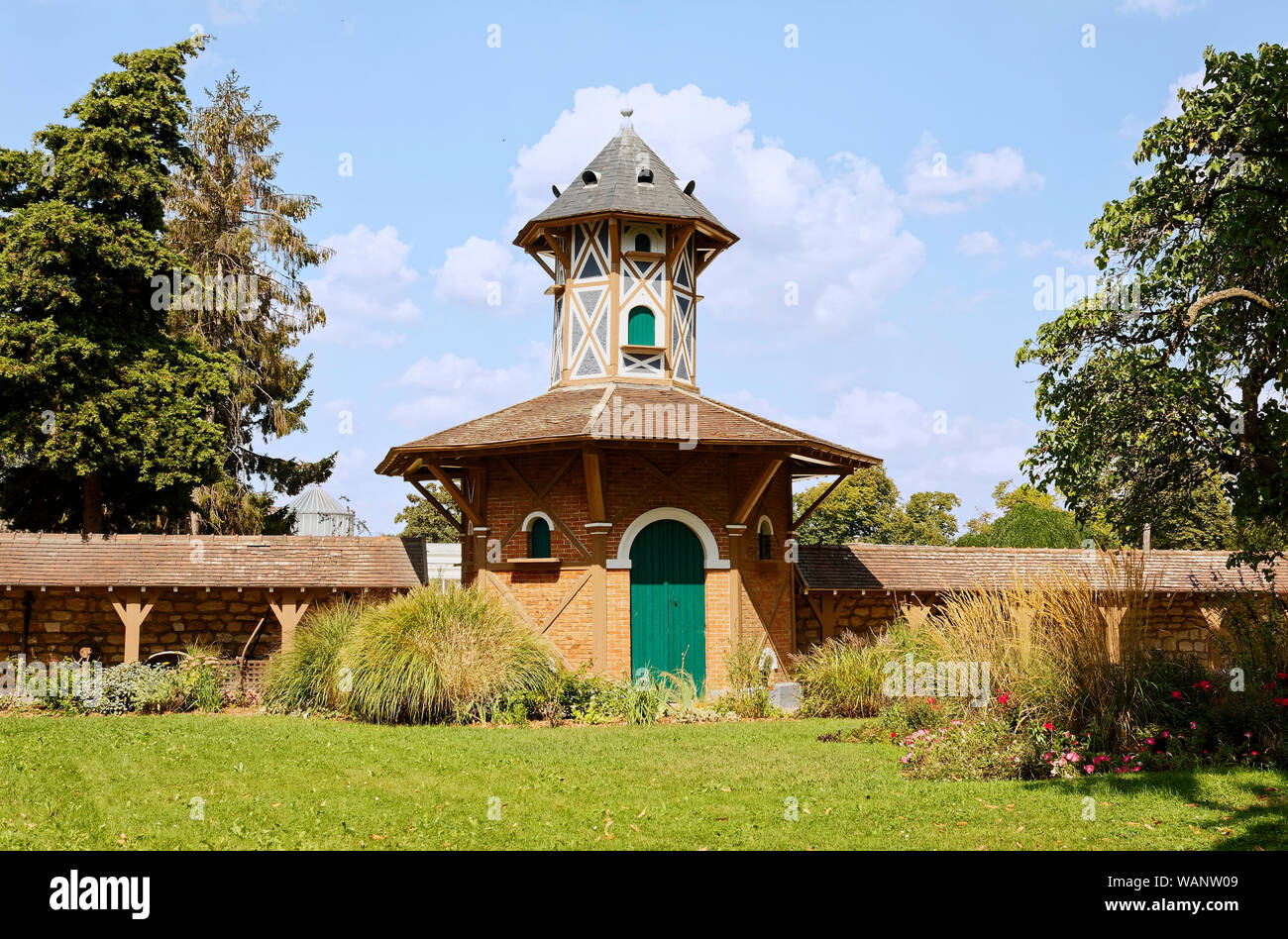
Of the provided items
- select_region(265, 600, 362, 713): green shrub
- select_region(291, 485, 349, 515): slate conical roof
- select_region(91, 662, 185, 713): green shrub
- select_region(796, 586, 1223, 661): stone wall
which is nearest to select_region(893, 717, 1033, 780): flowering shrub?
select_region(265, 600, 362, 713): green shrub

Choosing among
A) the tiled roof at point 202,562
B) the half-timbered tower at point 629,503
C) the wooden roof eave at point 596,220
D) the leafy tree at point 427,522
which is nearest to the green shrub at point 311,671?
the tiled roof at point 202,562

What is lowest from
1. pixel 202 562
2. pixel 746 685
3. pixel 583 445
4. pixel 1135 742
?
pixel 746 685

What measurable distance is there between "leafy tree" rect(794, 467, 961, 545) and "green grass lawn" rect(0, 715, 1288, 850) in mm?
44668

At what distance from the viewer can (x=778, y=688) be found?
50.3ft

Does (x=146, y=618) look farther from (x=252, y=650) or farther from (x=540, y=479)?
(x=540, y=479)

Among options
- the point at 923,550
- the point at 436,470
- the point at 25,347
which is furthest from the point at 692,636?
the point at 25,347

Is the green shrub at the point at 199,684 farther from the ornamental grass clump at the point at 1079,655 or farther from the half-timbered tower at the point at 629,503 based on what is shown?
the ornamental grass clump at the point at 1079,655

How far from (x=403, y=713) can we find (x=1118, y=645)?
343 inches

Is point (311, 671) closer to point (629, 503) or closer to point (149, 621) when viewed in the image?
point (149, 621)

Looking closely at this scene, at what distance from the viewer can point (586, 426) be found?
1620cm

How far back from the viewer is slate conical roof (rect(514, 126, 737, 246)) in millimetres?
→ 19328

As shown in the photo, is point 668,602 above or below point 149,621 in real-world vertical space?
above

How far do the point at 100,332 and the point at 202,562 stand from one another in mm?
5194

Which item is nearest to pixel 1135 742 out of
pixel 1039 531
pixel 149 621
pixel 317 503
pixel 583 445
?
pixel 583 445
